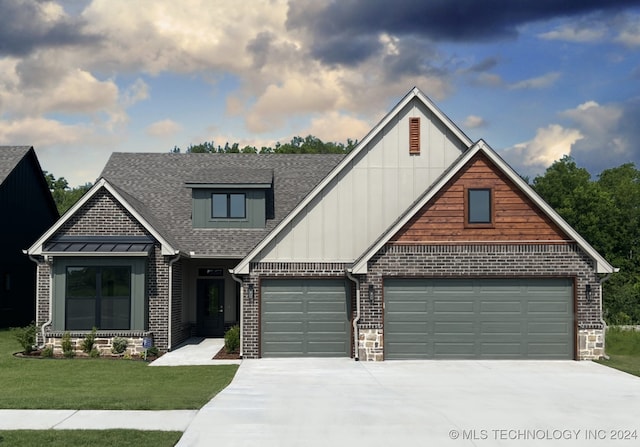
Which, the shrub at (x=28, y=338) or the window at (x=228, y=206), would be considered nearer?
the shrub at (x=28, y=338)

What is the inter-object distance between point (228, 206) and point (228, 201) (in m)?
0.20

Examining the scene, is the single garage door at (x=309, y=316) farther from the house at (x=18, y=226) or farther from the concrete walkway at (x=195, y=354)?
the house at (x=18, y=226)

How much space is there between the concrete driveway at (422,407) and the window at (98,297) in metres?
5.50

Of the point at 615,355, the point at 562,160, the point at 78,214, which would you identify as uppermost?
the point at 562,160

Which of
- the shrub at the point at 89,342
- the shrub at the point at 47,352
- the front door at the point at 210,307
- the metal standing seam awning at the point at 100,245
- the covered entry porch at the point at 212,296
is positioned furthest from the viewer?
the front door at the point at 210,307

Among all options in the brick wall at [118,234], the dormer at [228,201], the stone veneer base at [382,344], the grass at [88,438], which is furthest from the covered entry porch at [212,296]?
the grass at [88,438]

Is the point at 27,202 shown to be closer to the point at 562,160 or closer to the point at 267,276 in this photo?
the point at 267,276

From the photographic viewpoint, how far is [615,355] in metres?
20.7

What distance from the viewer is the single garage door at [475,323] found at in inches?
757

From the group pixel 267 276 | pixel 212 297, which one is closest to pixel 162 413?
pixel 267 276

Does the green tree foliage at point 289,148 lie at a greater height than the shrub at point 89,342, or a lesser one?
greater

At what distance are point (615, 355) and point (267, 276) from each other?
1105 centimetres

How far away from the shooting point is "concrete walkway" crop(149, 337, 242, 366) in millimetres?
18766

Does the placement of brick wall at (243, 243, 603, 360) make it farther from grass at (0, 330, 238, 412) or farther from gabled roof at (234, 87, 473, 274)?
grass at (0, 330, 238, 412)
